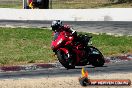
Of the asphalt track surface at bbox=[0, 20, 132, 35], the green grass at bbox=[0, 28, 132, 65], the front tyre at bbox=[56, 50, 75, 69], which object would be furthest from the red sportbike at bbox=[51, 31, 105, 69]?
the asphalt track surface at bbox=[0, 20, 132, 35]

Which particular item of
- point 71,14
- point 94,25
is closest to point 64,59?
point 94,25

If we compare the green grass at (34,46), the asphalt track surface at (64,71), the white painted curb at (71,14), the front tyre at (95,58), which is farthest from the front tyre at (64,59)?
the white painted curb at (71,14)

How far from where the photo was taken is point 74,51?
47.8 feet

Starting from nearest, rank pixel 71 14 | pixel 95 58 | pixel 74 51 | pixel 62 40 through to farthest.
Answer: pixel 62 40
pixel 74 51
pixel 95 58
pixel 71 14

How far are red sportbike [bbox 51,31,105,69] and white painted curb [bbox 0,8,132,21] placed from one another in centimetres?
1716

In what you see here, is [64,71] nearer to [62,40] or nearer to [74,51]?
[74,51]

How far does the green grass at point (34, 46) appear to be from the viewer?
55.0 ft

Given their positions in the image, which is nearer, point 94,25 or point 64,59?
point 64,59

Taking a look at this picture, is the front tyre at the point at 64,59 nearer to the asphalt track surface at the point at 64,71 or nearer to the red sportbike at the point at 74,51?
the red sportbike at the point at 74,51

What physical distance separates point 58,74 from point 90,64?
162cm

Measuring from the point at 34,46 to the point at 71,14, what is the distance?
14.2 m

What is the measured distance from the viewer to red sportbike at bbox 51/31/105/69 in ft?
47.0

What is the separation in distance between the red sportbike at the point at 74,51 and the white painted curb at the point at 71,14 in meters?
17.2

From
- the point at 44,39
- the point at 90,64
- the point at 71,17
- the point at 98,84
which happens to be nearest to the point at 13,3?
the point at 71,17
